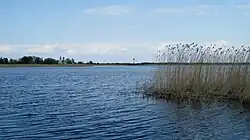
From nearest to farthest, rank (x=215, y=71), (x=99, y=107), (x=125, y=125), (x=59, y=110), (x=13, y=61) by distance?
(x=125, y=125) → (x=59, y=110) → (x=99, y=107) → (x=215, y=71) → (x=13, y=61)

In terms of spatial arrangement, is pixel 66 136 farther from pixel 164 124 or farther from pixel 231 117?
pixel 231 117

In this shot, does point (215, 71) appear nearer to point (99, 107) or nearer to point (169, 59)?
point (169, 59)

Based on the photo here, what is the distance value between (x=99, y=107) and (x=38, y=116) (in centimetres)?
348

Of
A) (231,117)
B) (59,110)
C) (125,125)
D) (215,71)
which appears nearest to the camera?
(125,125)

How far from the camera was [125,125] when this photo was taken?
11953 millimetres

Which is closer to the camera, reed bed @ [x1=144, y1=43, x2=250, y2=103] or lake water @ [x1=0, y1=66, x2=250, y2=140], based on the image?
lake water @ [x1=0, y1=66, x2=250, y2=140]

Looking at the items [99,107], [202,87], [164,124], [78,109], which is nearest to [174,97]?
[202,87]

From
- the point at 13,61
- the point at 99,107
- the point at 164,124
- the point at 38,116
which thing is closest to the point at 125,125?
the point at 164,124

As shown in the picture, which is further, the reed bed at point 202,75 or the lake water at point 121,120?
the reed bed at point 202,75

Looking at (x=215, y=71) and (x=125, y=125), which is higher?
(x=215, y=71)

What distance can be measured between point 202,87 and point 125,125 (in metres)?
7.58

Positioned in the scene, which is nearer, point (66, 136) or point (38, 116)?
point (66, 136)

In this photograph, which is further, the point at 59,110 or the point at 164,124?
the point at 59,110

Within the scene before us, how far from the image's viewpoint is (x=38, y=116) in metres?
13.6
